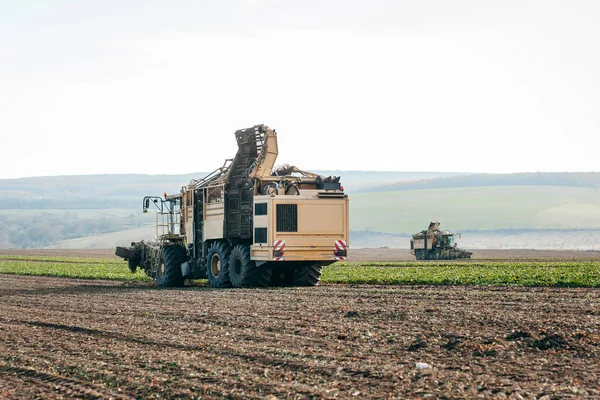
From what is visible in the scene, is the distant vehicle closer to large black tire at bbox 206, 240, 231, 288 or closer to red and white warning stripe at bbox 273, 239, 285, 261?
large black tire at bbox 206, 240, 231, 288

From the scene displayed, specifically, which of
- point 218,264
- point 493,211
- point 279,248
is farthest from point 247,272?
point 493,211

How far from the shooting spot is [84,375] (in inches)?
496

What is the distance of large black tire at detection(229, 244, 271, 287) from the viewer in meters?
28.2

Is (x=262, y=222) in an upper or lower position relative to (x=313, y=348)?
upper

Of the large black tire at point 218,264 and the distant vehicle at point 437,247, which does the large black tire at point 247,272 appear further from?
the distant vehicle at point 437,247

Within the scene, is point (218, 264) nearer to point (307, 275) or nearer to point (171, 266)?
point (171, 266)

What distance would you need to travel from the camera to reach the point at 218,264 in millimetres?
30156

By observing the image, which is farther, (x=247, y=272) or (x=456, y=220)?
(x=456, y=220)

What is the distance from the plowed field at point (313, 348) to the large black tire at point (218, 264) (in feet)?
23.6

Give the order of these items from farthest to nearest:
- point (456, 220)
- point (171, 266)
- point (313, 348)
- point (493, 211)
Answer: point (493, 211)
point (456, 220)
point (171, 266)
point (313, 348)

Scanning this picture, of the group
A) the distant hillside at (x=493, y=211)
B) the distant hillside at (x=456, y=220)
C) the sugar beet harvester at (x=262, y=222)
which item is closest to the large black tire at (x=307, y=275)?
the sugar beet harvester at (x=262, y=222)

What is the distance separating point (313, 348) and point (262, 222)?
46.0 ft

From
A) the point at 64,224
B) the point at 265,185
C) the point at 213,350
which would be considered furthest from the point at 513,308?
the point at 64,224

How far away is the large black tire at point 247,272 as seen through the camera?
28.2 meters
